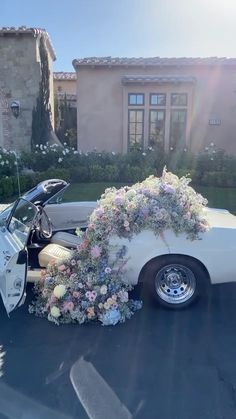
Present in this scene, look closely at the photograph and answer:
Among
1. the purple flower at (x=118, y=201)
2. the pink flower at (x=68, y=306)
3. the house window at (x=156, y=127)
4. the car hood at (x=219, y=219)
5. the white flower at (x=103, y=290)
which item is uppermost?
the house window at (x=156, y=127)

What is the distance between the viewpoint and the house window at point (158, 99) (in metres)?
14.3

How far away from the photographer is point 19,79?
14.4m

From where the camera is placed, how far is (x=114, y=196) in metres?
3.73

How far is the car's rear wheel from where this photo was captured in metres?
3.56

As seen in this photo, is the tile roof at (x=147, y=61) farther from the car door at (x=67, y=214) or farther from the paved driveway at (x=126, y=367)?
the paved driveway at (x=126, y=367)

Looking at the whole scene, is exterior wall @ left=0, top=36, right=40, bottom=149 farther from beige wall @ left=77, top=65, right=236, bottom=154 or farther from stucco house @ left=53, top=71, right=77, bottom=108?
stucco house @ left=53, top=71, right=77, bottom=108

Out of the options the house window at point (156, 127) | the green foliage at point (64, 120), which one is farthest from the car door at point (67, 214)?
the green foliage at point (64, 120)

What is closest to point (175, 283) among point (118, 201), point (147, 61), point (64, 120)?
point (118, 201)

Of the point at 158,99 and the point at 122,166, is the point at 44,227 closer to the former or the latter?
the point at 122,166

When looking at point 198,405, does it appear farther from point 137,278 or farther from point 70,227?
point 70,227

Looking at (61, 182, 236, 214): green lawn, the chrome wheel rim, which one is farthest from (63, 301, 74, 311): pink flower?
(61, 182, 236, 214): green lawn

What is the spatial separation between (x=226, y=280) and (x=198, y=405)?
4.74ft

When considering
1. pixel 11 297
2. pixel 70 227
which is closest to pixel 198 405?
pixel 11 297

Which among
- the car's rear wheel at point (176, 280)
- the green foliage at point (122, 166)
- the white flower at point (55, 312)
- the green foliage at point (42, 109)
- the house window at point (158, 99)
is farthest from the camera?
the green foliage at point (42, 109)
